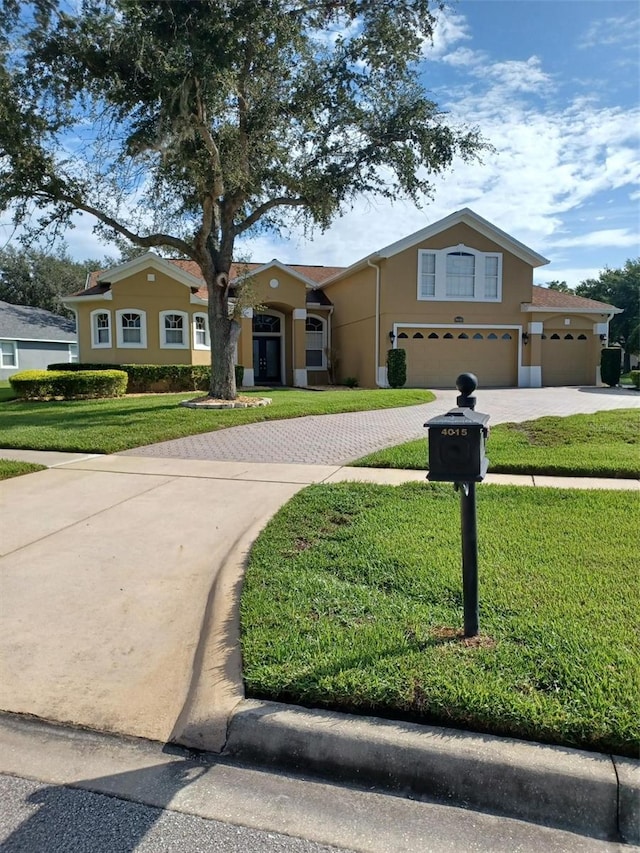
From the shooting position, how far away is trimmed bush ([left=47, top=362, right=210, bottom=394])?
21.3 metres

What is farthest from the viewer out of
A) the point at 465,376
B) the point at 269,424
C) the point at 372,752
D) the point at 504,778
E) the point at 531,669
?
the point at 269,424

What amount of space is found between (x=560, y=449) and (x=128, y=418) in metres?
9.11

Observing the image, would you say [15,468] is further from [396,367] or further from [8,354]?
[8,354]

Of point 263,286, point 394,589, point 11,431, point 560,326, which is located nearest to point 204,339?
point 263,286

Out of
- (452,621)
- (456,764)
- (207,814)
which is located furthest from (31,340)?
(456,764)

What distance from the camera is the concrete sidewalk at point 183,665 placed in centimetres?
240

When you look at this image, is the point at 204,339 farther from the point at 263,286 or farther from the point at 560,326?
the point at 560,326

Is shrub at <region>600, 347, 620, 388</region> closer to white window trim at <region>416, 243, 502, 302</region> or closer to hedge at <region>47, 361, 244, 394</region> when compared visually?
white window trim at <region>416, 243, 502, 302</region>

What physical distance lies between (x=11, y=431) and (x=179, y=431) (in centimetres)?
350

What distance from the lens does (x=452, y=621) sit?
352 cm

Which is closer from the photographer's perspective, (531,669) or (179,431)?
(531,669)

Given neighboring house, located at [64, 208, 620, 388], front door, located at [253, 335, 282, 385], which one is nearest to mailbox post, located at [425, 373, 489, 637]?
neighboring house, located at [64, 208, 620, 388]

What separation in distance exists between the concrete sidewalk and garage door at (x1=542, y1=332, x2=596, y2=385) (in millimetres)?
20455

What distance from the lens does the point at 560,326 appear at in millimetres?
25750
